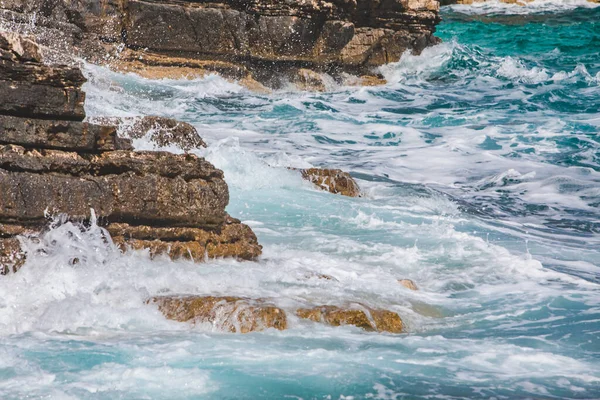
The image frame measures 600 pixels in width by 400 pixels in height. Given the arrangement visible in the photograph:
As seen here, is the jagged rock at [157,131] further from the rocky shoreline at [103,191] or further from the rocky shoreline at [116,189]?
the rocky shoreline at [103,191]

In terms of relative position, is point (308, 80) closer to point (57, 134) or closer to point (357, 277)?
point (357, 277)

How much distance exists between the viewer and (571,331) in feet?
19.1

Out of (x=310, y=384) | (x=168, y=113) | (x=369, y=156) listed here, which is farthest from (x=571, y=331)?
(x=168, y=113)

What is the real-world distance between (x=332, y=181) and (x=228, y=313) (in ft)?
18.1

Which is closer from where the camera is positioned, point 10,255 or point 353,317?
point 353,317

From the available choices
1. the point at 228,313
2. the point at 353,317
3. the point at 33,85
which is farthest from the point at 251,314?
the point at 33,85

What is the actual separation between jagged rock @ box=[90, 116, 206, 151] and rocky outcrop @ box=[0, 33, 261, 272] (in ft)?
7.88

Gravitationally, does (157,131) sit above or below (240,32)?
below

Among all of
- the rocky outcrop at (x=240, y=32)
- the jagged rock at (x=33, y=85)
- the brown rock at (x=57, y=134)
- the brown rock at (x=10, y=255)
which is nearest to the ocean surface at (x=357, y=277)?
the brown rock at (x=10, y=255)

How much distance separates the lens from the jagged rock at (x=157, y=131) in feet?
28.8

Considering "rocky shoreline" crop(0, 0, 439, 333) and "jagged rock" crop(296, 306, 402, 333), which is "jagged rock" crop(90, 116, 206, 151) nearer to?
"rocky shoreline" crop(0, 0, 439, 333)

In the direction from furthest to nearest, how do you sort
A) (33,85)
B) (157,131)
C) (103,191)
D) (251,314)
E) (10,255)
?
(157,131)
(103,191)
(33,85)
(10,255)
(251,314)

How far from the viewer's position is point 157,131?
9117mm

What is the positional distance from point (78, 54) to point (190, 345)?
13090 millimetres
